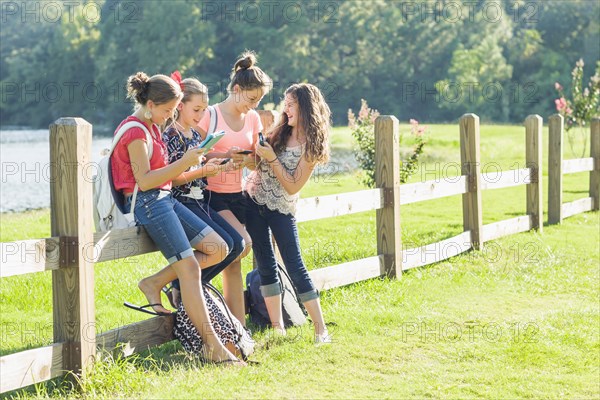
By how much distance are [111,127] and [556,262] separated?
5430cm

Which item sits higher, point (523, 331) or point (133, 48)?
point (133, 48)

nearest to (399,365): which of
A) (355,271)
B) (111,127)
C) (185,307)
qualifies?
(185,307)

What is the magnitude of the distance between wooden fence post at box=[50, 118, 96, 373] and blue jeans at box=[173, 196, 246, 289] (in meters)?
0.81

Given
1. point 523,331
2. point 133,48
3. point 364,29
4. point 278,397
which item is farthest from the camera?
point 364,29

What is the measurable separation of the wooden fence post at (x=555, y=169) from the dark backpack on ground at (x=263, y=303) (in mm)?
6531

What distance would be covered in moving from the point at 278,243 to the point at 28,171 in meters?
23.5

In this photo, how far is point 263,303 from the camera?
6320mm

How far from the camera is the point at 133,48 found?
71.0m

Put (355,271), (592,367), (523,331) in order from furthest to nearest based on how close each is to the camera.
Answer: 1. (355,271)
2. (523,331)
3. (592,367)

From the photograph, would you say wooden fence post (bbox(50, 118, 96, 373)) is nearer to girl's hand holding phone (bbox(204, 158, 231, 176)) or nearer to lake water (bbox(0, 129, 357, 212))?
girl's hand holding phone (bbox(204, 158, 231, 176))

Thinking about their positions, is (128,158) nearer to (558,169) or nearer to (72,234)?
(72,234)

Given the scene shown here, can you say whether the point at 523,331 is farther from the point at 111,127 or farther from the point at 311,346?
the point at 111,127

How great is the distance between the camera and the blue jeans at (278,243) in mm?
5906

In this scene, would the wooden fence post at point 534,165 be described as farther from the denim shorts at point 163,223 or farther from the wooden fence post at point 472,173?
the denim shorts at point 163,223
